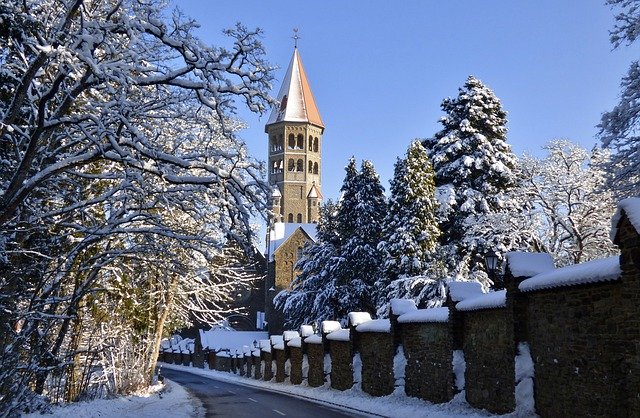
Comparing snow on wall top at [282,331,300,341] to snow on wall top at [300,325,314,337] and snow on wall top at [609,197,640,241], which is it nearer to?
snow on wall top at [300,325,314,337]

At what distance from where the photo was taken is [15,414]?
32.4 ft

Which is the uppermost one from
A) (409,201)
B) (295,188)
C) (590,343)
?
(295,188)

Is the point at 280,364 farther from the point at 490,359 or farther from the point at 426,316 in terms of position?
the point at 490,359

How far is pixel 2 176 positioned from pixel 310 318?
117ft

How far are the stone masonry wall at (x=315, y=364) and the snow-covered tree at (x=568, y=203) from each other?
453 inches

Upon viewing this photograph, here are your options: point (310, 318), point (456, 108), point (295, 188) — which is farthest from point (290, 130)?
point (456, 108)

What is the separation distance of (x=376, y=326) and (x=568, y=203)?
1437 centimetres

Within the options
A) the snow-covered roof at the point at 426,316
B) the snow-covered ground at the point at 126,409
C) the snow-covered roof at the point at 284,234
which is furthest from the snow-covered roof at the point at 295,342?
the snow-covered roof at the point at 284,234

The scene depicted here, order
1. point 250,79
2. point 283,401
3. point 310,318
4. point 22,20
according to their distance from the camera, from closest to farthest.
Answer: point 22,20 < point 250,79 < point 283,401 < point 310,318

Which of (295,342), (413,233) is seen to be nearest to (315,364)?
(295,342)

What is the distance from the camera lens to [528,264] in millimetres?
12039

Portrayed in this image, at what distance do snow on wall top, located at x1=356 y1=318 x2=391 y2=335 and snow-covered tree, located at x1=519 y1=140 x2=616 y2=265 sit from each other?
11.6 meters

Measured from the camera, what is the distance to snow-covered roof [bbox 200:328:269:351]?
71188 millimetres

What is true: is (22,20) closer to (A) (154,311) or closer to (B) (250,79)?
(B) (250,79)
